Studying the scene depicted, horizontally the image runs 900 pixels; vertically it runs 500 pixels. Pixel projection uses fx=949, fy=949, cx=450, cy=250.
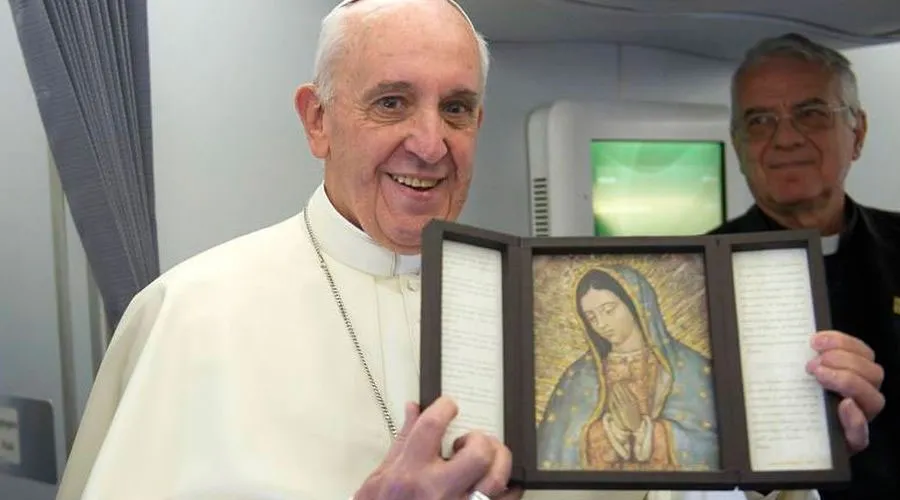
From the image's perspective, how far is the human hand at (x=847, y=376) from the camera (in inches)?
39.6

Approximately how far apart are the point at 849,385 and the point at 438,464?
1.47 ft

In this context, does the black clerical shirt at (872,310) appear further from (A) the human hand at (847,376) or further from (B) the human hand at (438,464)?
(B) the human hand at (438,464)

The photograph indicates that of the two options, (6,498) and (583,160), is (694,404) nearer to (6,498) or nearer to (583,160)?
(583,160)

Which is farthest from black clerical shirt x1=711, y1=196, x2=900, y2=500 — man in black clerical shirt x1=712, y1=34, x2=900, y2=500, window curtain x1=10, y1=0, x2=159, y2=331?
window curtain x1=10, y1=0, x2=159, y2=331

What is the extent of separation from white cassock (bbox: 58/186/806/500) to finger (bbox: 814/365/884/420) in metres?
0.45

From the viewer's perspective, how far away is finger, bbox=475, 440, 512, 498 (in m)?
0.92

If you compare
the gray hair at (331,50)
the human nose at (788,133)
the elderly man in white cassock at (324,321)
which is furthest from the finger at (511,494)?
the human nose at (788,133)

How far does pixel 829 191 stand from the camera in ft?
6.37

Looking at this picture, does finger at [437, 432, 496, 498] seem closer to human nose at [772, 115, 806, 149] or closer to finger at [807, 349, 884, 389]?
finger at [807, 349, 884, 389]

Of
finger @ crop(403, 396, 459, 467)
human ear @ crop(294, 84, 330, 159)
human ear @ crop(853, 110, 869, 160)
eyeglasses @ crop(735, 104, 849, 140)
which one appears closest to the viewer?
finger @ crop(403, 396, 459, 467)

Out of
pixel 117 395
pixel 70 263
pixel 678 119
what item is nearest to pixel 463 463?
pixel 117 395

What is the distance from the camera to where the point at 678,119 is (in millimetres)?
2240

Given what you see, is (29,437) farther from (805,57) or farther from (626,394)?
(805,57)

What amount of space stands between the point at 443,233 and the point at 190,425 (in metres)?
0.47
